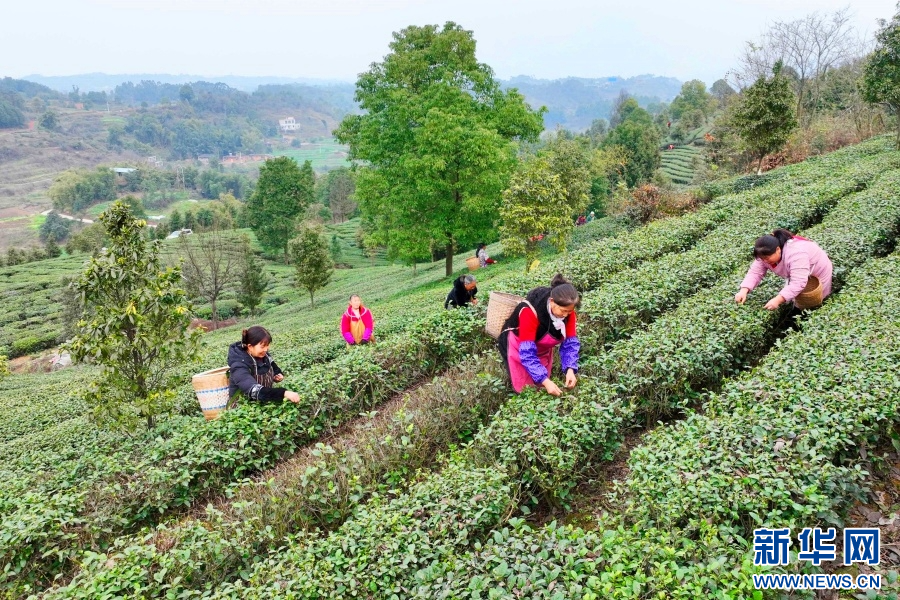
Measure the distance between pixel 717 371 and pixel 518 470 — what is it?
305 cm

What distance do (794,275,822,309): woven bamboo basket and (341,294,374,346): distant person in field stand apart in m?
6.79

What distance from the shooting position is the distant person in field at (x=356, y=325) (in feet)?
31.7

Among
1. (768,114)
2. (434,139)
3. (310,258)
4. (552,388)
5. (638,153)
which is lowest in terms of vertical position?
(310,258)

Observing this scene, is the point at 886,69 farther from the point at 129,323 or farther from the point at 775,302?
the point at 129,323

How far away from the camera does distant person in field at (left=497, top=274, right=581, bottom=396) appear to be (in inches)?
201

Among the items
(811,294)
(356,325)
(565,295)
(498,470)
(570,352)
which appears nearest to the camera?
(498,470)

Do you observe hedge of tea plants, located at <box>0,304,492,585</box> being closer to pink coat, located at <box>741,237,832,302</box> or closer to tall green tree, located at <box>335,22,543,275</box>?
pink coat, located at <box>741,237,832,302</box>

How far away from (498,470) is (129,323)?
5.50 metres

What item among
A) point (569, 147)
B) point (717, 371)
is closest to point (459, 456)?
point (717, 371)

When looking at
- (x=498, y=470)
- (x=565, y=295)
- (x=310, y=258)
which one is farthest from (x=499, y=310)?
(x=310, y=258)

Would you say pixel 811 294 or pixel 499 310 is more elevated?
pixel 811 294

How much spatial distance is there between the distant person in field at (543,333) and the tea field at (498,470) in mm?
319

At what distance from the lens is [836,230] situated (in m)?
9.95

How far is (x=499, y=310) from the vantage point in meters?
6.36
